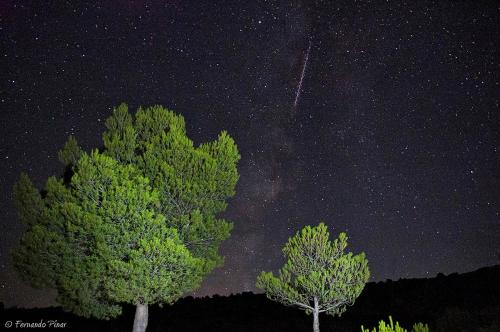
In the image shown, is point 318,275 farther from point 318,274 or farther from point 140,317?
point 140,317

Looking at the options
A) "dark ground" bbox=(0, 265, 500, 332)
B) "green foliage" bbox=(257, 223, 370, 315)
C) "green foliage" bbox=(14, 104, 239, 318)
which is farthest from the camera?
"dark ground" bbox=(0, 265, 500, 332)

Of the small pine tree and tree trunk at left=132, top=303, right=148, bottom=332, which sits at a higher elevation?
the small pine tree

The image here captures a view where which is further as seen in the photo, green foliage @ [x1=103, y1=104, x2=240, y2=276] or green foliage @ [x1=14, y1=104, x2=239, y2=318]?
green foliage @ [x1=103, y1=104, x2=240, y2=276]

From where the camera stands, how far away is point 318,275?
11195mm

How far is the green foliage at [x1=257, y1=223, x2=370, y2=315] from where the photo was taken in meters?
11.3

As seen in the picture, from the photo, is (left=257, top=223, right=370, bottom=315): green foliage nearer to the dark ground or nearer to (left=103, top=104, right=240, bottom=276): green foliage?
(left=103, top=104, right=240, bottom=276): green foliage

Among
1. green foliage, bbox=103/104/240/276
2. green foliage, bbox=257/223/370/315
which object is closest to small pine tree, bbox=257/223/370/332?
green foliage, bbox=257/223/370/315

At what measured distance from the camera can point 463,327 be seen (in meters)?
13.1

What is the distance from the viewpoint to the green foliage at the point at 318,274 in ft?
37.0

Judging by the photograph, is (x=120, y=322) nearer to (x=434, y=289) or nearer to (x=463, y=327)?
(x=463, y=327)

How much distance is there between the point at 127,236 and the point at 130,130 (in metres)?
4.13

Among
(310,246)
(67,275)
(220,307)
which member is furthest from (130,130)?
(220,307)

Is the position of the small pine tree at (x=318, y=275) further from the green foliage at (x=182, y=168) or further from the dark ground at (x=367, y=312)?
the dark ground at (x=367, y=312)

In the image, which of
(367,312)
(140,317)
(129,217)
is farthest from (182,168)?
(367,312)
